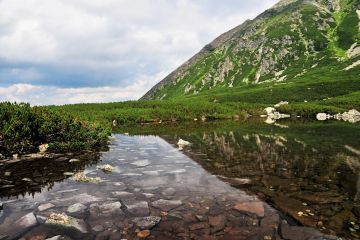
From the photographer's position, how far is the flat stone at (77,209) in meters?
11.2

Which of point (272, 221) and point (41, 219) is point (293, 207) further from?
point (41, 219)

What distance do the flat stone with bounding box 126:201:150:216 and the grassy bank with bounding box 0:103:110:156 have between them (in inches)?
432

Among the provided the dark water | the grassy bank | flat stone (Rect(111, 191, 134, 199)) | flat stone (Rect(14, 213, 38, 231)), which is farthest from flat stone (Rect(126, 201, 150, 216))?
the grassy bank

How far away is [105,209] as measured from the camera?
11.6 metres

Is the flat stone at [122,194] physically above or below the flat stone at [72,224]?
below

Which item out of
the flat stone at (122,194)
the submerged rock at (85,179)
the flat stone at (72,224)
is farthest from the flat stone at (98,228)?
the submerged rock at (85,179)

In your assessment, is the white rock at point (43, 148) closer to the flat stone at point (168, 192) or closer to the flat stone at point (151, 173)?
the flat stone at point (151, 173)

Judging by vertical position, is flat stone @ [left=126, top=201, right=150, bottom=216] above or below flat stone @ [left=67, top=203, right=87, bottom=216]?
below

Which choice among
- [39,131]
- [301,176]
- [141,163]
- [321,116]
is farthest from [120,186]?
[321,116]

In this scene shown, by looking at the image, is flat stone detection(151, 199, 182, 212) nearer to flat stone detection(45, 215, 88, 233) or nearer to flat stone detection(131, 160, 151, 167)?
flat stone detection(45, 215, 88, 233)

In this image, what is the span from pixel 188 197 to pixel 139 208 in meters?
2.12

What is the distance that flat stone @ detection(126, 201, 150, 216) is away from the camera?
1120 cm

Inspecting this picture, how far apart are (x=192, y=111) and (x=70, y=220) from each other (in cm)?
8168

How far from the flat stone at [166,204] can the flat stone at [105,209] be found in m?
1.23
